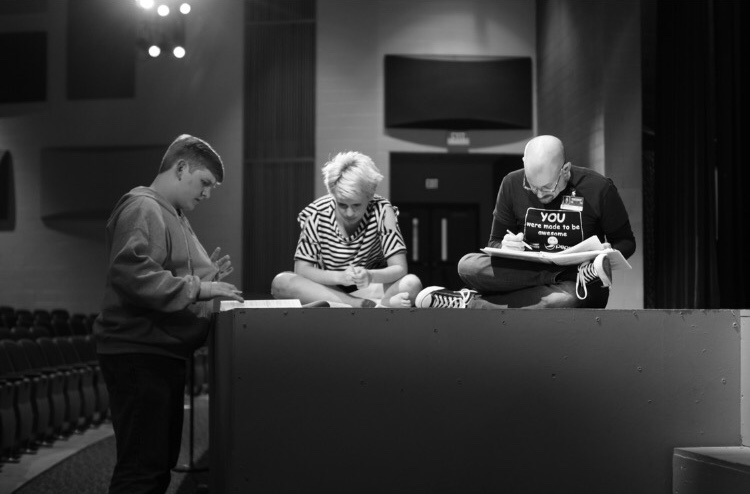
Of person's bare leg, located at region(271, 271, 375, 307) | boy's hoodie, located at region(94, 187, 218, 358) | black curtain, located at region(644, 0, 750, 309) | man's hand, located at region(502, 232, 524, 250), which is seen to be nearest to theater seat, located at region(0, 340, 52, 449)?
person's bare leg, located at region(271, 271, 375, 307)

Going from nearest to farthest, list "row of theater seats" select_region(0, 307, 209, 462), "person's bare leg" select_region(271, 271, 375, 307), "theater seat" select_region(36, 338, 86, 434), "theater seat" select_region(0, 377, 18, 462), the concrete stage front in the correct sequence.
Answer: the concrete stage front
"person's bare leg" select_region(271, 271, 375, 307)
"theater seat" select_region(0, 377, 18, 462)
"row of theater seats" select_region(0, 307, 209, 462)
"theater seat" select_region(36, 338, 86, 434)

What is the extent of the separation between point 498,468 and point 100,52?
368 inches

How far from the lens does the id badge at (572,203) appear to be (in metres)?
2.38

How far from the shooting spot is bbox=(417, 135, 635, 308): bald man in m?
2.30

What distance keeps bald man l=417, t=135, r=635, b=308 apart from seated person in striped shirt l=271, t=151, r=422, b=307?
0.51 metres

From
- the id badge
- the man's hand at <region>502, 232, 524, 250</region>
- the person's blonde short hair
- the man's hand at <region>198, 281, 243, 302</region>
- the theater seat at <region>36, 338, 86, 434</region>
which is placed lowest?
the theater seat at <region>36, 338, 86, 434</region>

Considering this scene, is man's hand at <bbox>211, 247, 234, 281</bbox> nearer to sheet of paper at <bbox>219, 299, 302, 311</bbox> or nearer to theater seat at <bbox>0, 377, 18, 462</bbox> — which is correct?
sheet of paper at <bbox>219, 299, 302, 311</bbox>

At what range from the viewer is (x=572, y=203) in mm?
2395

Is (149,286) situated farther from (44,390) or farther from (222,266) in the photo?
(44,390)

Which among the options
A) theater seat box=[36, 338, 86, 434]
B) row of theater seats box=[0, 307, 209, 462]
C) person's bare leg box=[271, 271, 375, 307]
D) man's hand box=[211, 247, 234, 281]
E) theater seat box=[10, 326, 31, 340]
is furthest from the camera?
theater seat box=[10, 326, 31, 340]

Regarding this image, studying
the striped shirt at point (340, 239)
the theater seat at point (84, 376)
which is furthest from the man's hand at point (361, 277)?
the theater seat at point (84, 376)

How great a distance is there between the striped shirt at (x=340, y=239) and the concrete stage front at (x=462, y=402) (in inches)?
39.6

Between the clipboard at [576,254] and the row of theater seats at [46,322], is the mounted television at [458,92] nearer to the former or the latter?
the row of theater seats at [46,322]

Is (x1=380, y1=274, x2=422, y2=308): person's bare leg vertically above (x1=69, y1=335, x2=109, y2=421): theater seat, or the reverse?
(x1=380, y1=274, x2=422, y2=308): person's bare leg
